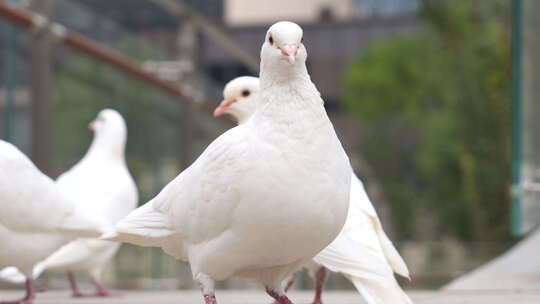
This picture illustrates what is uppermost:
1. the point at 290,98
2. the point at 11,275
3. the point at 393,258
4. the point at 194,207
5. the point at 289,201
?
the point at 290,98

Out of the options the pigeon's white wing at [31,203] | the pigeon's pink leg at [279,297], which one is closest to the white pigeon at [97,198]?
the pigeon's white wing at [31,203]

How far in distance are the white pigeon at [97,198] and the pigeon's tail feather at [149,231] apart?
2.22 metres

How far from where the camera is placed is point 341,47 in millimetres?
38062

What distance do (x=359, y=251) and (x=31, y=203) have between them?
1.86 metres

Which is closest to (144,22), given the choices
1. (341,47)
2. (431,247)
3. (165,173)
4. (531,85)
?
(165,173)

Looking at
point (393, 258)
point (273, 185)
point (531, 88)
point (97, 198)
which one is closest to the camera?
point (273, 185)

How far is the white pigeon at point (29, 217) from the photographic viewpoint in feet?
18.6

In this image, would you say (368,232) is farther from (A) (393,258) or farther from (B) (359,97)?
(B) (359,97)

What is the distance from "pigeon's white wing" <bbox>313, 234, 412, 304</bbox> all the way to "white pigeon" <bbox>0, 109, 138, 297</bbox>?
234 cm

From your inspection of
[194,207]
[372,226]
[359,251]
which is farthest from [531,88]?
[194,207]

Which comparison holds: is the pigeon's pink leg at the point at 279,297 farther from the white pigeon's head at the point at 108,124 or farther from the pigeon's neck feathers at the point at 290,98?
the white pigeon's head at the point at 108,124

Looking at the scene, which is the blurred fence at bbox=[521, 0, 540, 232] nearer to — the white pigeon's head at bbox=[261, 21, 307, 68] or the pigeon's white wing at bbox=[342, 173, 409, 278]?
the pigeon's white wing at bbox=[342, 173, 409, 278]

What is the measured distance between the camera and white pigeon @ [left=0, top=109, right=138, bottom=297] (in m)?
7.17

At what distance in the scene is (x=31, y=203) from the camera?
227 inches
